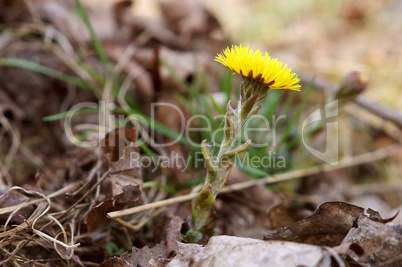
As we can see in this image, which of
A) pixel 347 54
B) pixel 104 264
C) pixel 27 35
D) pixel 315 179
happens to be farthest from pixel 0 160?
pixel 347 54

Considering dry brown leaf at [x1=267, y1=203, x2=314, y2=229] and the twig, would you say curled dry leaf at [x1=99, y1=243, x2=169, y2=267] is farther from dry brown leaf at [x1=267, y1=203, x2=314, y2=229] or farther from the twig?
the twig

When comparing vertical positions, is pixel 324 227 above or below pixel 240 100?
below

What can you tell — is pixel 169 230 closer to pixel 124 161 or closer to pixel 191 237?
pixel 191 237

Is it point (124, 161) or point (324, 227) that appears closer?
point (324, 227)

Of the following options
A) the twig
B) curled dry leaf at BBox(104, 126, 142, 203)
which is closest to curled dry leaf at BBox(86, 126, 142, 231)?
curled dry leaf at BBox(104, 126, 142, 203)

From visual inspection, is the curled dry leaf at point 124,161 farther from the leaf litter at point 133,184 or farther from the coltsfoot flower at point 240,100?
the coltsfoot flower at point 240,100

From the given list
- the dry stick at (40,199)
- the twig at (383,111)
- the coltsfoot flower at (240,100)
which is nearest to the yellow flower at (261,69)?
Result: the coltsfoot flower at (240,100)

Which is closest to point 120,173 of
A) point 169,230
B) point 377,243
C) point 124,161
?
point 124,161

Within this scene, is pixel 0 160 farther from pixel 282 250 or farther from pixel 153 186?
pixel 282 250
